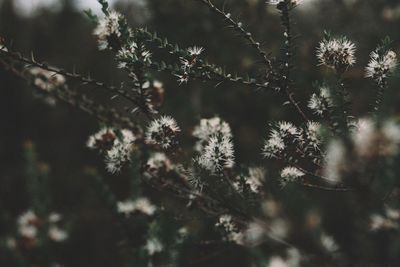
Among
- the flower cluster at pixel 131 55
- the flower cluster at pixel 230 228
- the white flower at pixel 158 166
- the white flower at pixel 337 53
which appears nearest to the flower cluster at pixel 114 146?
the white flower at pixel 158 166

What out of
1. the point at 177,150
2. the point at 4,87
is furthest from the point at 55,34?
the point at 177,150

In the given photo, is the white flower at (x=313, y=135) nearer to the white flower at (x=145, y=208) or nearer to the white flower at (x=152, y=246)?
the white flower at (x=152, y=246)

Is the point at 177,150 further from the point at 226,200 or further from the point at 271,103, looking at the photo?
the point at 271,103

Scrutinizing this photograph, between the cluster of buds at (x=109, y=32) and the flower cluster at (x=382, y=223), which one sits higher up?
the cluster of buds at (x=109, y=32)

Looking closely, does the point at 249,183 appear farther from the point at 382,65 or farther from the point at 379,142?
the point at 379,142

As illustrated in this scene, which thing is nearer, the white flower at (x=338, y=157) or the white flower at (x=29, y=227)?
the white flower at (x=338, y=157)

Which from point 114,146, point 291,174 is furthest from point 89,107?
point 291,174

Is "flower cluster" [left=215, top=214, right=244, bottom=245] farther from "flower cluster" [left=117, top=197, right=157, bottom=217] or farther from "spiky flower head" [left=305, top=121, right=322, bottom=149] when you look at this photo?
"spiky flower head" [left=305, top=121, right=322, bottom=149]

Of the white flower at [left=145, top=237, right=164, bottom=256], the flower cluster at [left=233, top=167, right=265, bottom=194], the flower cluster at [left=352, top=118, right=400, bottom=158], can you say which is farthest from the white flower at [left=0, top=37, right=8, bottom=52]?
the flower cluster at [left=352, top=118, right=400, bottom=158]
